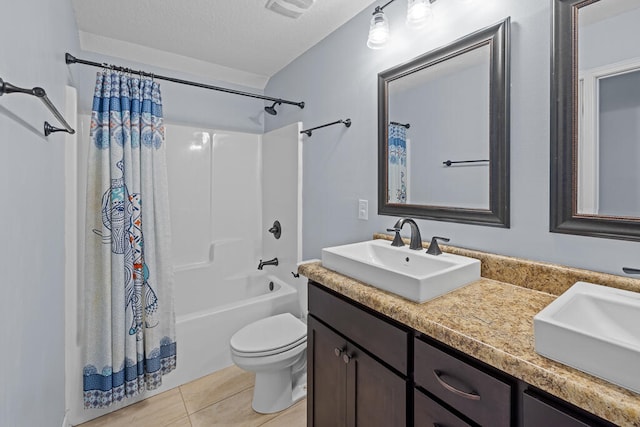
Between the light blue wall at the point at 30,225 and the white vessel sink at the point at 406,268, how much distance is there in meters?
0.99

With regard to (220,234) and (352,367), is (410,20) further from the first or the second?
(220,234)

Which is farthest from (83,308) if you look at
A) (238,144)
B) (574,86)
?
(574,86)

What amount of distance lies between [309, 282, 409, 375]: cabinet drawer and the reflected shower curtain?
109 centimetres

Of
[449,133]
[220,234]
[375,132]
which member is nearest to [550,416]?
[449,133]

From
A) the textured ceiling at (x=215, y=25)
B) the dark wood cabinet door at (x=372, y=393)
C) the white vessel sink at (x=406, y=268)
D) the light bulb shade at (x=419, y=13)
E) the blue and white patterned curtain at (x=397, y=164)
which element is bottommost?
the dark wood cabinet door at (x=372, y=393)

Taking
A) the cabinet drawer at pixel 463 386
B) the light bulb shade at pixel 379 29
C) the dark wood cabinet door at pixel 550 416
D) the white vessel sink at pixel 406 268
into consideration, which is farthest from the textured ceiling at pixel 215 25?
the dark wood cabinet door at pixel 550 416

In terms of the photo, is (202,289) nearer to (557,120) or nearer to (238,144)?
(238,144)

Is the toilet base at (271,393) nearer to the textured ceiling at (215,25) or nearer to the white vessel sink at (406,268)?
the white vessel sink at (406,268)

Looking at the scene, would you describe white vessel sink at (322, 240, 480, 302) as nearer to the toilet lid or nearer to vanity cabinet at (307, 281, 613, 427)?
vanity cabinet at (307, 281, 613, 427)

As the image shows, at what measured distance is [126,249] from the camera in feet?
5.58

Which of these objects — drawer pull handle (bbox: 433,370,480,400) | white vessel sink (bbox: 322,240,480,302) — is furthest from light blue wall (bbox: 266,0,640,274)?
drawer pull handle (bbox: 433,370,480,400)

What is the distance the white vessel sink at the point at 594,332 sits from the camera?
1.77ft

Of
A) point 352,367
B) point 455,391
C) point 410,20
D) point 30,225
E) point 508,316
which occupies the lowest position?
point 352,367

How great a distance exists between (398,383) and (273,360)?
3.11 ft
